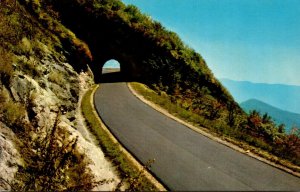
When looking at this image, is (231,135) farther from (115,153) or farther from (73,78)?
(73,78)

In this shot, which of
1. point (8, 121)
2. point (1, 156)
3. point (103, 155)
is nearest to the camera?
point (1, 156)

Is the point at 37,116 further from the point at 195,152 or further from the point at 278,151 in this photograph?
the point at 278,151

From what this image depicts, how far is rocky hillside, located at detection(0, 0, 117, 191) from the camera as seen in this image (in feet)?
25.2

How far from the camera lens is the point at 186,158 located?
1503cm

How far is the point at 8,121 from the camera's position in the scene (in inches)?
408

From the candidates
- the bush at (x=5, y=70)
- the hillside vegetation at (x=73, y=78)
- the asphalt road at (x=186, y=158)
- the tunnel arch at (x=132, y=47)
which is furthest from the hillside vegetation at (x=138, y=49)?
the bush at (x=5, y=70)

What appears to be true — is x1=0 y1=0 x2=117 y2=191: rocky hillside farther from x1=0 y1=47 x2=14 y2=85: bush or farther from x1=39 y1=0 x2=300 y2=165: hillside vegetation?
x1=39 y1=0 x2=300 y2=165: hillside vegetation

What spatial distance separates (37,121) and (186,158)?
6618 mm

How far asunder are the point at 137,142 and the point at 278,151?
7.42m

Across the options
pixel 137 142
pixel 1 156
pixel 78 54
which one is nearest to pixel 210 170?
pixel 137 142

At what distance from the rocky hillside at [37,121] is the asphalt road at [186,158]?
2.21 m

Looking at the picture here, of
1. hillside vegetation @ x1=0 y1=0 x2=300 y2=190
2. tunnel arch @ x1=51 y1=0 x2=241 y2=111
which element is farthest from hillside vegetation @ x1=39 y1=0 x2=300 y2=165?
hillside vegetation @ x1=0 y1=0 x2=300 y2=190

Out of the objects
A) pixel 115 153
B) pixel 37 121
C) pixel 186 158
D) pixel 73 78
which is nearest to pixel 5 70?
pixel 37 121

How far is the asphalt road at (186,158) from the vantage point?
12445 mm
